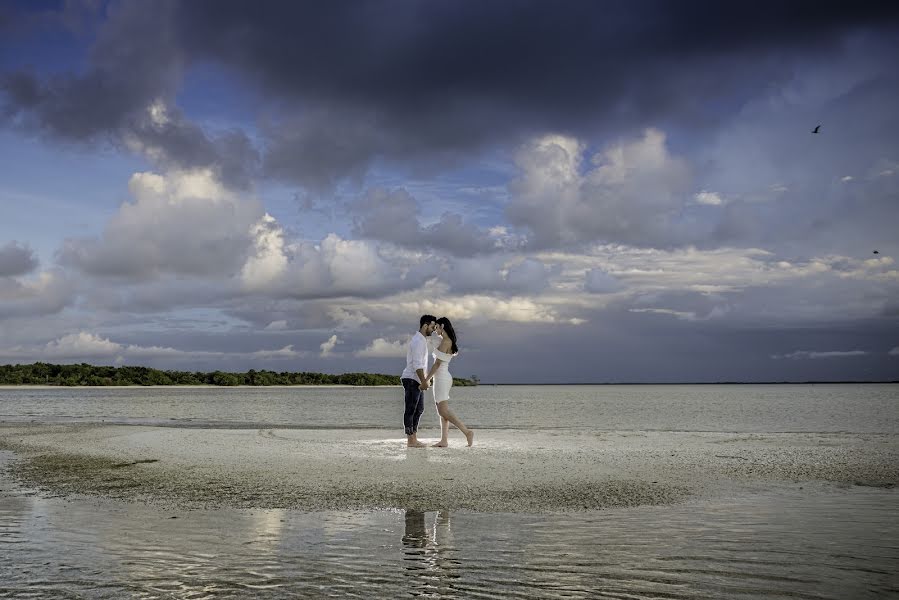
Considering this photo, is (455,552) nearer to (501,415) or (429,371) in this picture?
(429,371)

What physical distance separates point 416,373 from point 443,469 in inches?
172

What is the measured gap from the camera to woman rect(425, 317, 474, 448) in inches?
704

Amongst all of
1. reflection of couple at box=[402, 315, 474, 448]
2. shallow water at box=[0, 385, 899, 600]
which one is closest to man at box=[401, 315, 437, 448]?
reflection of couple at box=[402, 315, 474, 448]

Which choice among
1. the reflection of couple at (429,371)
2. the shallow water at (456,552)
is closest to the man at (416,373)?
the reflection of couple at (429,371)

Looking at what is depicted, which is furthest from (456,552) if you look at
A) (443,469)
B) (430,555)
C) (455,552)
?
(443,469)

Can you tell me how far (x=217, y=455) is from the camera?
1727cm

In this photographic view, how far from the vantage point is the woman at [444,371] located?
17.9 m

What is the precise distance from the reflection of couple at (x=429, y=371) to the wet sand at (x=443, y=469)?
774 millimetres

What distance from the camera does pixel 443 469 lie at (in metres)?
14.1

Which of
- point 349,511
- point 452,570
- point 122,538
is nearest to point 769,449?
point 349,511

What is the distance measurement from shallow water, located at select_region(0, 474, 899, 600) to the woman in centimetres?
801

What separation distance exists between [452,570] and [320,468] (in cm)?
808

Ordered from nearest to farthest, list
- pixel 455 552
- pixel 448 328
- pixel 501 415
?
pixel 455 552, pixel 448 328, pixel 501 415

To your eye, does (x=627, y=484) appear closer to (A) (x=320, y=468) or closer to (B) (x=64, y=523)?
(A) (x=320, y=468)
